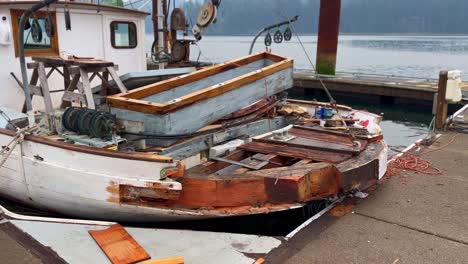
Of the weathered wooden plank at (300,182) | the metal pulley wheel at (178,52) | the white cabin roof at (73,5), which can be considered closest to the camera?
the weathered wooden plank at (300,182)

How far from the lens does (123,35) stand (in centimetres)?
798

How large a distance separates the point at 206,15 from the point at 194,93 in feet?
23.2

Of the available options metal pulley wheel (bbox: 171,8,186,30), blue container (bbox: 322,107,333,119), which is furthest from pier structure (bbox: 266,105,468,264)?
metal pulley wheel (bbox: 171,8,186,30)

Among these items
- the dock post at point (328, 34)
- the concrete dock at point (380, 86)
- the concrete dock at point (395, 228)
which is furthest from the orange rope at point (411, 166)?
the dock post at point (328, 34)

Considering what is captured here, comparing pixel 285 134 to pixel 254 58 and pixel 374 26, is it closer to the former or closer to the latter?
pixel 254 58

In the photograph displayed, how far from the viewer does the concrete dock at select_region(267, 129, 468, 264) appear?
3793 mm

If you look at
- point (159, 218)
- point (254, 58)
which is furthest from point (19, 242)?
point (254, 58)

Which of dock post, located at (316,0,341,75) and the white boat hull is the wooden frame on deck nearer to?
the white boat hull

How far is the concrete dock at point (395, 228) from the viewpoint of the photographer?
12.4ft

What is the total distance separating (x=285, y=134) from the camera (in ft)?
18.8

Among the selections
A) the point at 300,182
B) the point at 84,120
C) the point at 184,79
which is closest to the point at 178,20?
the point at 184,79

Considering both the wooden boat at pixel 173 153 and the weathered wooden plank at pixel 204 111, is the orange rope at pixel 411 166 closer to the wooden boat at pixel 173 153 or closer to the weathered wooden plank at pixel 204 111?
the wooden boat at pixel 173 153

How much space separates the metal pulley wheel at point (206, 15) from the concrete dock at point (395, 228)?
7.11 metres

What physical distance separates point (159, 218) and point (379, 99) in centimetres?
1446
